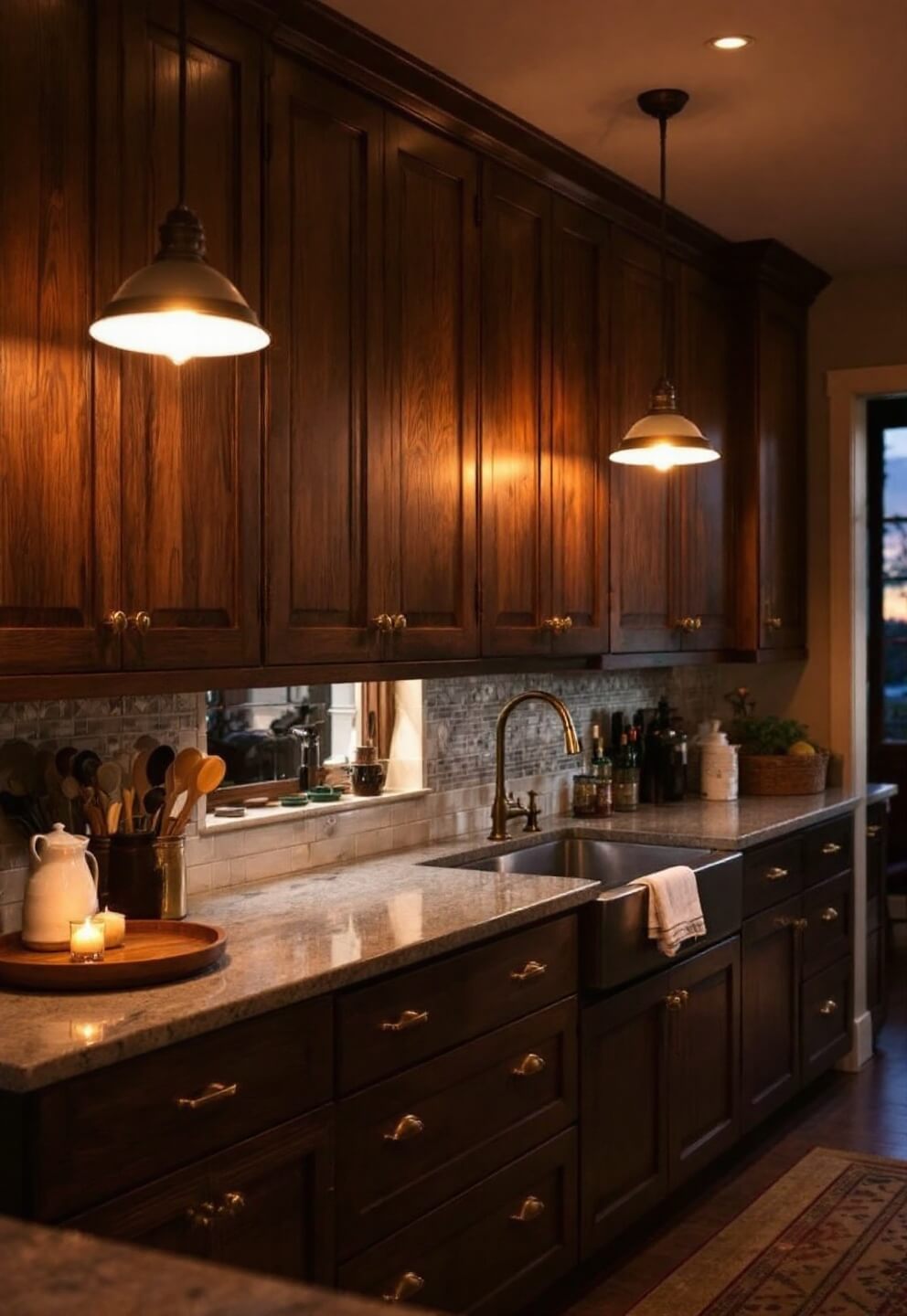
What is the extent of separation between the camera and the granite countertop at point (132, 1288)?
1005 mm

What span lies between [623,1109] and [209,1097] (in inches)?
59.5

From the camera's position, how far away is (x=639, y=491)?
4250 mm

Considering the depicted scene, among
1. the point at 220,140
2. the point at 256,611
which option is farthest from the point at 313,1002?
the point at 220,140

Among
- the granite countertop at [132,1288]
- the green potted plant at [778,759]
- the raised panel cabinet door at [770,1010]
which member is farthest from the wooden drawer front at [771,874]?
the granite countertop at [132,1288]

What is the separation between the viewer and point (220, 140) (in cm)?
265

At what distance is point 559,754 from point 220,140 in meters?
2.28

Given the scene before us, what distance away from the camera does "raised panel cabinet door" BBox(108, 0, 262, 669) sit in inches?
96.1

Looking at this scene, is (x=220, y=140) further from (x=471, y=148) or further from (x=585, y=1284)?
(x=585, y=1284)

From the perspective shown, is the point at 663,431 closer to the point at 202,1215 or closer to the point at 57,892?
the point at 57,892

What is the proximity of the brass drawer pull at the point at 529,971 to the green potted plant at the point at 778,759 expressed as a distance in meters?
2.01

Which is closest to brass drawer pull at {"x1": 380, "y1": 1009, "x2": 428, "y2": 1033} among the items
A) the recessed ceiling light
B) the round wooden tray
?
the round wooden tray

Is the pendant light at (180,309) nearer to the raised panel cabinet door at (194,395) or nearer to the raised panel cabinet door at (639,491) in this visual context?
the raised panel cabinet door at (194,395)

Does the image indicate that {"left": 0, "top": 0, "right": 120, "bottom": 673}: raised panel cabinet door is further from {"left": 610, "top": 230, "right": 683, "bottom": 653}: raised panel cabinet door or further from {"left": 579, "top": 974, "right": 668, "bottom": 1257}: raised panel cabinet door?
{"left": 610, "top": 230, "right": 683, "bottom": 653}: raised panel cabinet door

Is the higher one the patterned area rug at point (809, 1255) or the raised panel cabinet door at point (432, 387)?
the raised panel cabinet door at point (432, 387)
